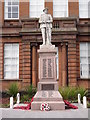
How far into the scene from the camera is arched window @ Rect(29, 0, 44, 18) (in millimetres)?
26797

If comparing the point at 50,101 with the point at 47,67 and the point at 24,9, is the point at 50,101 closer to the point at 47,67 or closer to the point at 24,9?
the point at 47,67

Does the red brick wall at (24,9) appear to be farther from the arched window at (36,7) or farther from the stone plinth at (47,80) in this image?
the stone plinth at (47,80)

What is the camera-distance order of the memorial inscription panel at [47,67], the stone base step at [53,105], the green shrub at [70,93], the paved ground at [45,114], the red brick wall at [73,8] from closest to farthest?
the paved ground at [45,114], the stone base step at [53,105], the memorial inscription panel at [47,67], the green shrub at [70,93], the red brick wall at [73,8]

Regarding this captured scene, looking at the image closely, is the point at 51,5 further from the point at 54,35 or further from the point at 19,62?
the point at 19,62

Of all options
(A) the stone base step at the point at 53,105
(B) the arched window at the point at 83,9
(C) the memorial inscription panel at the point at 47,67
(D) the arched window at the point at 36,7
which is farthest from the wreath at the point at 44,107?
(B) the arched window at the point at 83,9

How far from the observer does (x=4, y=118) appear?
1128 cm

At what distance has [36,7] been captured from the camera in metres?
27.0

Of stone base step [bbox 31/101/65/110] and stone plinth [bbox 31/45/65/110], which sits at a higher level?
stone plinth [bbox 31/45/65/110]

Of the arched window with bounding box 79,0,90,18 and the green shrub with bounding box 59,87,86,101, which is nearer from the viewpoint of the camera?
the green shrub with bounding box 59,87,86,101

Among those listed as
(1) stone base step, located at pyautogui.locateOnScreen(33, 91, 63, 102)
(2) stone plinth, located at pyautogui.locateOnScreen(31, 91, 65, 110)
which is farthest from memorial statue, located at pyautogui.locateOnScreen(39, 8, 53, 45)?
(2) stone plinth, located at pyautogui.locateOnScreen(31, 91, 65, 110)

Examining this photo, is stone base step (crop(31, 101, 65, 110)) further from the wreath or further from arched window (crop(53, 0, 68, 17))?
arched window (crop(53, 0, 68, 17))

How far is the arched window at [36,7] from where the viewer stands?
26797 mm

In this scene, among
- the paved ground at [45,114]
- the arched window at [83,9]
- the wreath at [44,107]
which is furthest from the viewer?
the arched window at [83,9]

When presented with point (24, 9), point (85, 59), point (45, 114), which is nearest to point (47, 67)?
point (45, 114)
